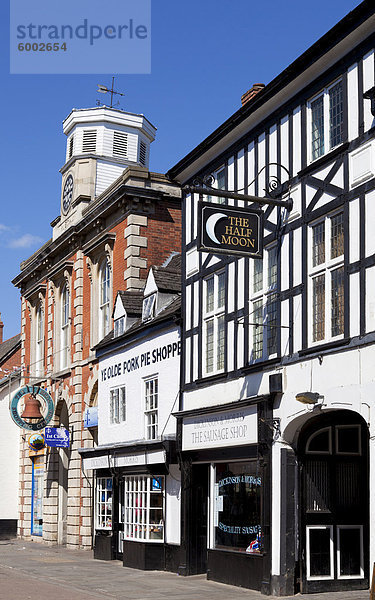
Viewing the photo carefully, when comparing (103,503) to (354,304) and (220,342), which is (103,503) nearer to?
(220,342)

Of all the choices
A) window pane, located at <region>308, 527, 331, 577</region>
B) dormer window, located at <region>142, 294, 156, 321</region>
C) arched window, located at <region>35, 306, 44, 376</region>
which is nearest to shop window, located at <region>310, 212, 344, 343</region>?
window pane, located at <region>308, 527, 331, 577</region>

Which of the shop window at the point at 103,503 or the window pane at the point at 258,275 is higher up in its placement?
the window pane at the point at 258,275

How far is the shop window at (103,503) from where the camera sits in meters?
24.9

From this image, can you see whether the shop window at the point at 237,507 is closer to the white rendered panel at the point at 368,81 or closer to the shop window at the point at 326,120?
the shop window at the point at 326,120

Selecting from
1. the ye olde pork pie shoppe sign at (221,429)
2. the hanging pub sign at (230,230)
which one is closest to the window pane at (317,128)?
the hanging pub sign at (230,230)

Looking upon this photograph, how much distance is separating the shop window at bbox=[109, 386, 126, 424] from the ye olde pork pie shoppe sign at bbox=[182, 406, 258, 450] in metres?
4.38

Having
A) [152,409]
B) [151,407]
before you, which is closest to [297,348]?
[152,409]

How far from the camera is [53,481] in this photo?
115 feet

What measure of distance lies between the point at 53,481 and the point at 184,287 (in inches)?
638

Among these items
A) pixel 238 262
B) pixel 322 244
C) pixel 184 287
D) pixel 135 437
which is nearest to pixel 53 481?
pixel 135 437

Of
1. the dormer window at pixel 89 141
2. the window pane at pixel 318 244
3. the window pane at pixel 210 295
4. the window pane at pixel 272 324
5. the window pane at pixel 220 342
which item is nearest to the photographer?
the window pane at pixel 318 244

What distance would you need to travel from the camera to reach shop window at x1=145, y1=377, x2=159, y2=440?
22.9 meters

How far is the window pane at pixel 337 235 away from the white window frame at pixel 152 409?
837cm

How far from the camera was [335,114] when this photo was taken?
16.1m
